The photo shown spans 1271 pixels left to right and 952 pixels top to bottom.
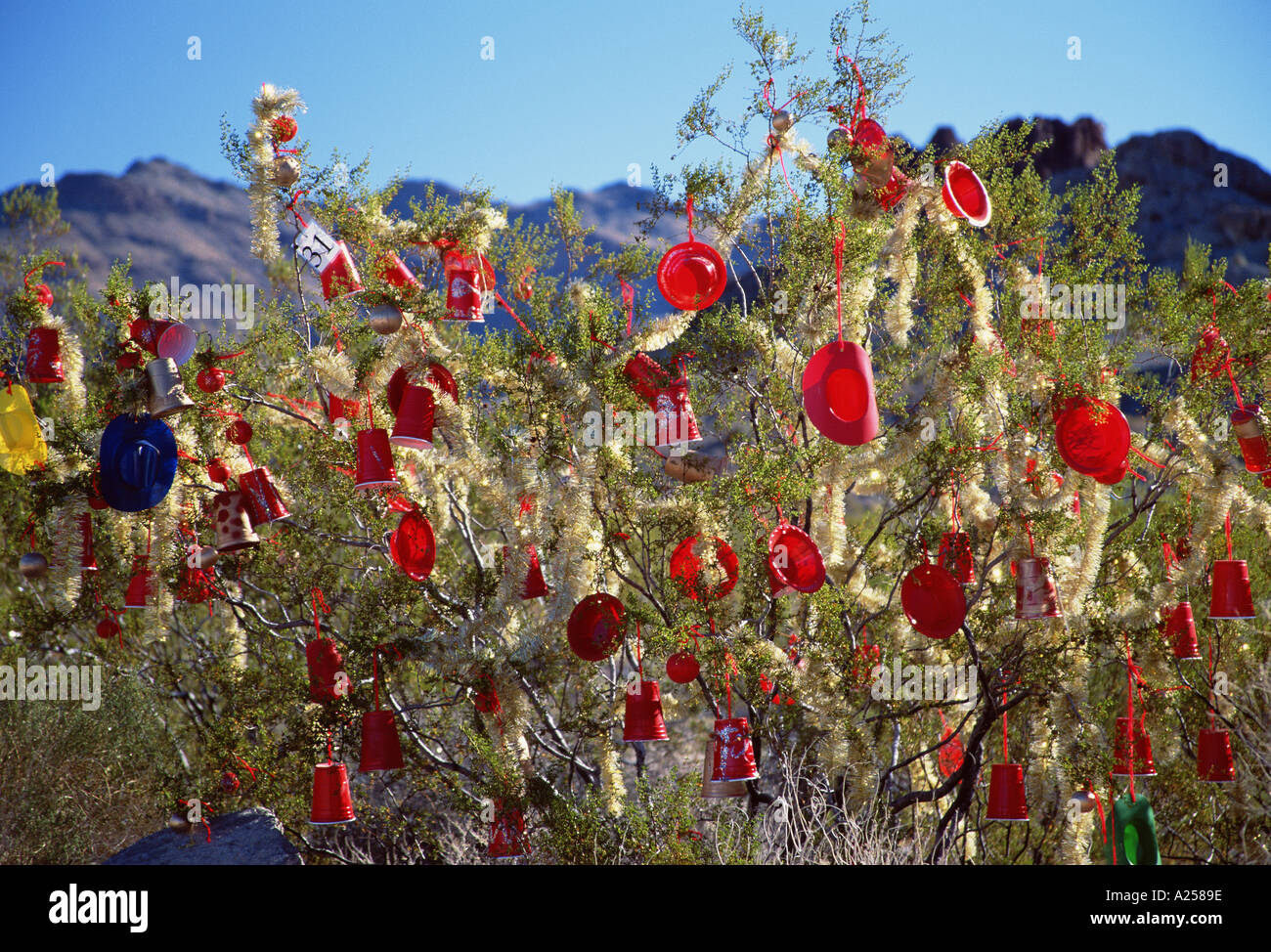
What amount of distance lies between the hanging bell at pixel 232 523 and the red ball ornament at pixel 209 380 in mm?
543

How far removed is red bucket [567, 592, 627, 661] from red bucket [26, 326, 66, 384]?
105 inches

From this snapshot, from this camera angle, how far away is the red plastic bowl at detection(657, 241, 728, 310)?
4.31 m

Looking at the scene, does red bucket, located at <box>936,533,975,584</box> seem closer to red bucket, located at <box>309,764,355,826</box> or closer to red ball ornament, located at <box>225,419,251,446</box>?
red bucket, located at <box>309,764,355,826</box>

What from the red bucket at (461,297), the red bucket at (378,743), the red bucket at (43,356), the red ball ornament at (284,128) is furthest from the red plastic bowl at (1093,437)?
the red bucket at (43,356)

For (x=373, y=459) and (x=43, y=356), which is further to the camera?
(x=43, y=356)

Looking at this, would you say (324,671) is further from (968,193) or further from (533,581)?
(968,193)

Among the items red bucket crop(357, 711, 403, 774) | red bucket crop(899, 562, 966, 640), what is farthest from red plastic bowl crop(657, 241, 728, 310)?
red bucket crop(357, 711, 403, 774)

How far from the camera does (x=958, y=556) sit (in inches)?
192

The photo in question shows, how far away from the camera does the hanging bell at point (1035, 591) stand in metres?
4.36

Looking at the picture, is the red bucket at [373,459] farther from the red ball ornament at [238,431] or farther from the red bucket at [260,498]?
the red ball ornament at [238,431]

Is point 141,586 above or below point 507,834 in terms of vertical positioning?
above

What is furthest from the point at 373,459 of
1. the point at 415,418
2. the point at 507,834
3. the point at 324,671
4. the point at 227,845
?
the point at 227,845

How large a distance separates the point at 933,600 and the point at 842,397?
1.12 meters

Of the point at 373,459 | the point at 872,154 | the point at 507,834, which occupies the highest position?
the point at 872,154
